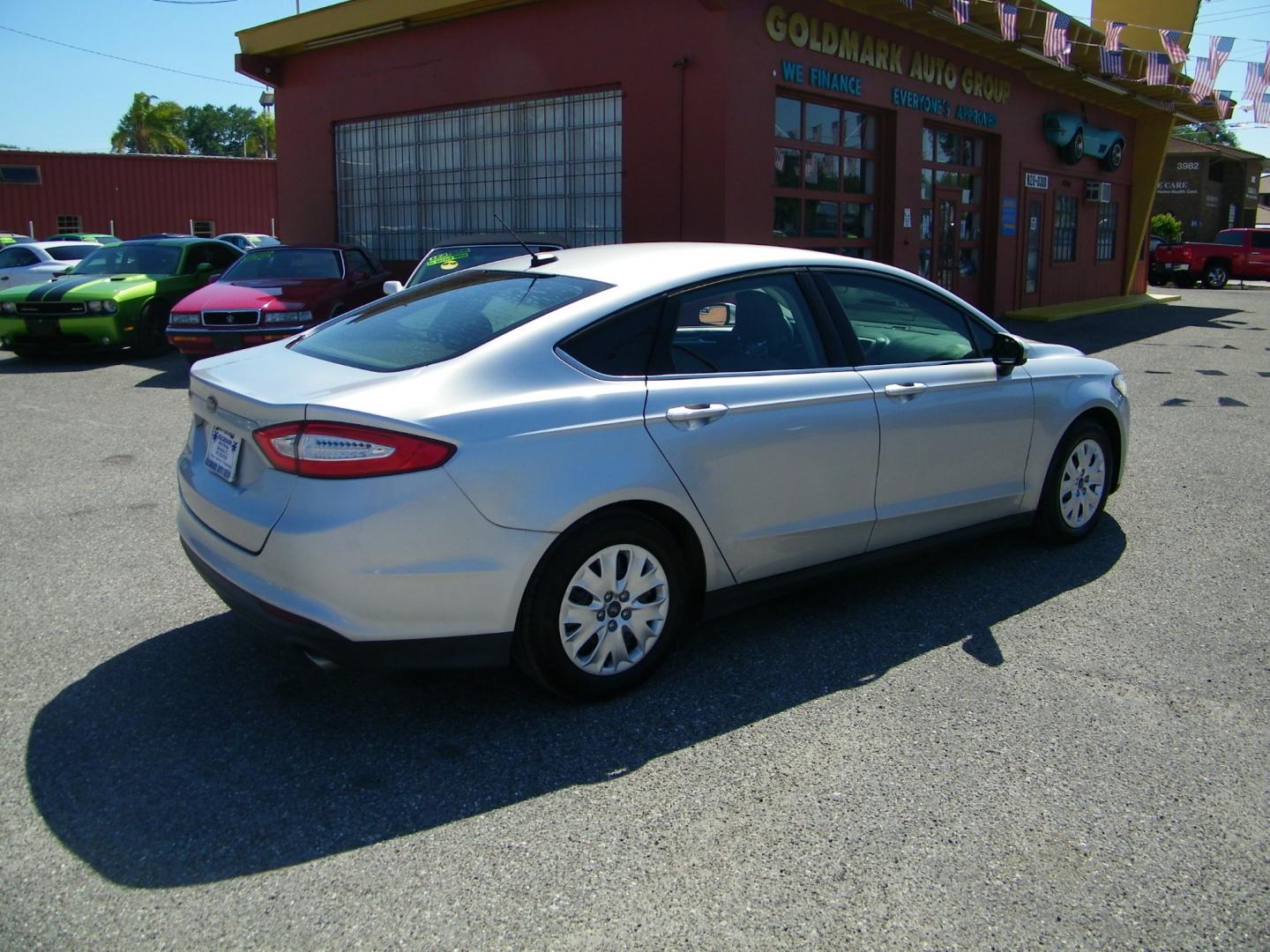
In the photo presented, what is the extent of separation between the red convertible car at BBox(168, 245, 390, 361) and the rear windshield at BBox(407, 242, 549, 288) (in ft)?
5.04

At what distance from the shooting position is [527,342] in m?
3.57

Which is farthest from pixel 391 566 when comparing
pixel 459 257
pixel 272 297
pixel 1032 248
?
pixel 1032 248

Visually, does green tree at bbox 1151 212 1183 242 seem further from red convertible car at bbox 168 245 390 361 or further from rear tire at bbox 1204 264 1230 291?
red convertible car at bbox 168 245 390 361

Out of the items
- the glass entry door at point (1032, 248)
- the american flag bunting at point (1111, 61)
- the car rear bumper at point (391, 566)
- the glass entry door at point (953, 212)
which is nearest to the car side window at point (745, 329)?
the car rear bumper at point (391, 566)

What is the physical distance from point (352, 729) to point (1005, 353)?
326 cm

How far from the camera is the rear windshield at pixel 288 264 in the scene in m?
12.0

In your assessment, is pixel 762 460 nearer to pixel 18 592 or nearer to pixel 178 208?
pixel 18 592

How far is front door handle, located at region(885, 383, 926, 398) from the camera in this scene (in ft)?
14.4

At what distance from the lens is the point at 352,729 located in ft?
11.6

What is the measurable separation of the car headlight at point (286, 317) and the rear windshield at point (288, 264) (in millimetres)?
1126

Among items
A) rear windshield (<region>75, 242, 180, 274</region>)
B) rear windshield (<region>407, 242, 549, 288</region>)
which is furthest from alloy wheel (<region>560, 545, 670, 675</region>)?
rear windshield (<region>75, 242, 180, 274</region>)

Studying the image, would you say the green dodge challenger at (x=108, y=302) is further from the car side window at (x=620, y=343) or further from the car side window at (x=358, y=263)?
the car side window at (x=620, y=343)

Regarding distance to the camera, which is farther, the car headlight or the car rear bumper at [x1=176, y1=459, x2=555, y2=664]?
the car headlight

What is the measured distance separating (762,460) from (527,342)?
0.98m
